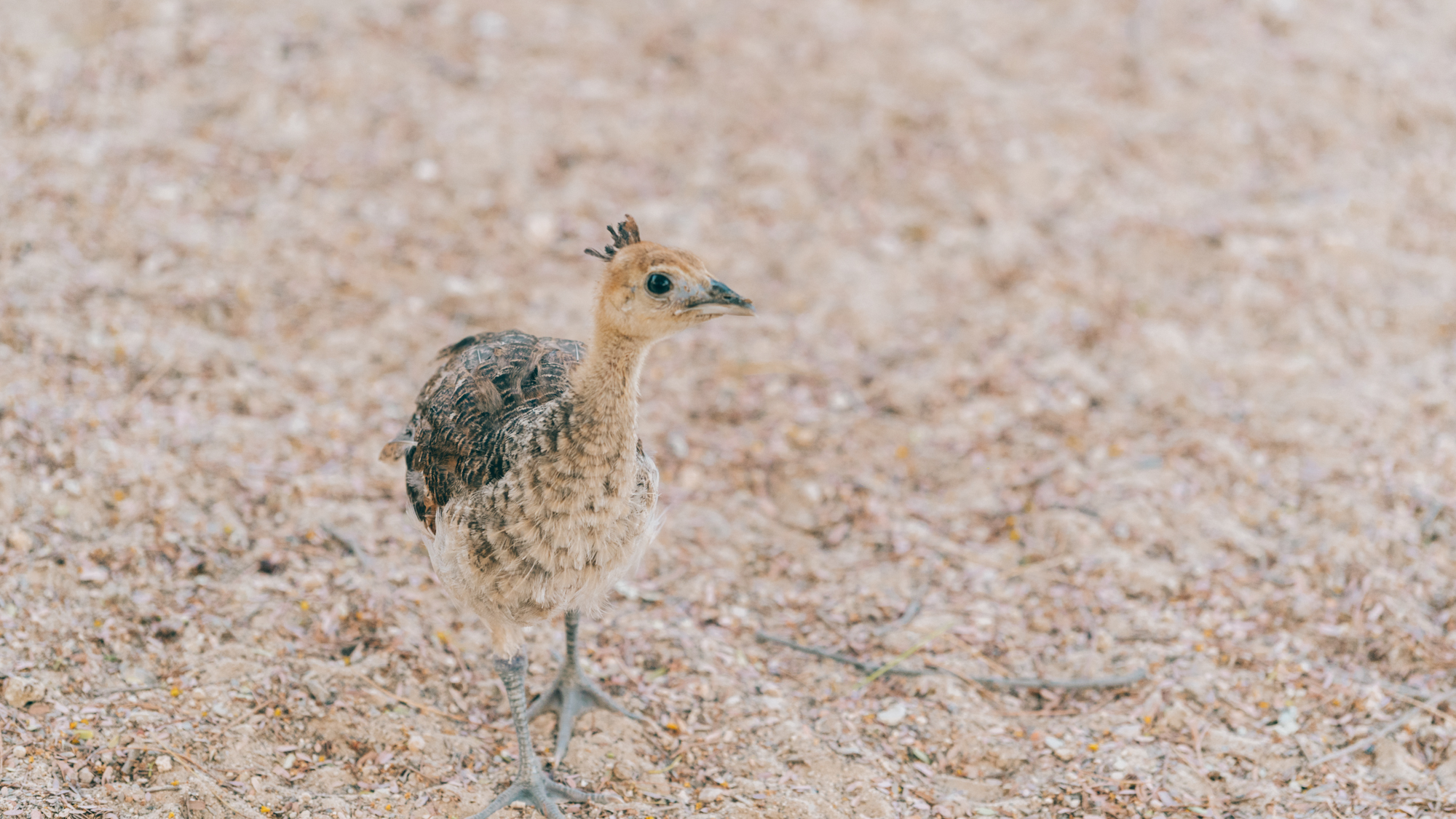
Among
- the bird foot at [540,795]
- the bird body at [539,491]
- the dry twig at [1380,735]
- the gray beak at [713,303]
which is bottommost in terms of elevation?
the dry twig at [1380,735]

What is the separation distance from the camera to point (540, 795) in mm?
4418

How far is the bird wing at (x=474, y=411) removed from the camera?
14.1ft

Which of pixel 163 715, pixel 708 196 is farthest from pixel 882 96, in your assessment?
pixel 163 715

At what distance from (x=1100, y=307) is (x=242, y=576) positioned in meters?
5.44

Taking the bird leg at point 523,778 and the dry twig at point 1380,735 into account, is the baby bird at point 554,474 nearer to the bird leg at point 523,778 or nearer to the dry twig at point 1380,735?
the bird leg at point 523,778

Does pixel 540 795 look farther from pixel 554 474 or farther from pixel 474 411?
pixel 474 411

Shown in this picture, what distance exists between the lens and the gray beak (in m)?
3.88

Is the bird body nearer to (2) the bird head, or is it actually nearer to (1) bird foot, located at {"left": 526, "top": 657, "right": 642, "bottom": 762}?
(2) the bird head

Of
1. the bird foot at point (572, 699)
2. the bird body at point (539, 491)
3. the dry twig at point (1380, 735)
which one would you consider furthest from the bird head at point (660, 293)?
the dry twig at point (1380, 735)

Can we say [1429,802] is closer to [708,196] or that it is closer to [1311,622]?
[1311,622]

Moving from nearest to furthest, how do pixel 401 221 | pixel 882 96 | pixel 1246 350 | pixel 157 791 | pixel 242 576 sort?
pixel 157 791
pixel 242 576
pixel 1246 350
pixel 401 221
pixel 882 96

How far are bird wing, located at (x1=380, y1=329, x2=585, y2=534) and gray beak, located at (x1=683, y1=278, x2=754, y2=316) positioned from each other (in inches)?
25.3

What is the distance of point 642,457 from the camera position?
4508 mm

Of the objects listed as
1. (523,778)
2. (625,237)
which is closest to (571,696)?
(523,778)
